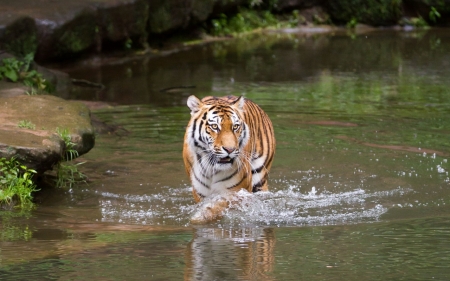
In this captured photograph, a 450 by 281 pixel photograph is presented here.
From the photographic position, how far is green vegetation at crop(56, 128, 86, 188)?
6.35m

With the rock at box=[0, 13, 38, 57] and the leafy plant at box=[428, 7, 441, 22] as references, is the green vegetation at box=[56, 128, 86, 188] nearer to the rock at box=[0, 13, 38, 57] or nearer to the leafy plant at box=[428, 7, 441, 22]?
the rock at box=[0, 13, 38, 57]

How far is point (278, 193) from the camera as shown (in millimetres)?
6137

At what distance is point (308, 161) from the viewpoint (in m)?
7.30

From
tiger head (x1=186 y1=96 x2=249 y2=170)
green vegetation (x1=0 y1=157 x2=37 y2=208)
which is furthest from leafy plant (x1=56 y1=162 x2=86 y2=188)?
tiger head (x1=186 y1=96 x2=249 y2=170)

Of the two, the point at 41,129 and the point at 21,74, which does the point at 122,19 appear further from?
the point at 41,129

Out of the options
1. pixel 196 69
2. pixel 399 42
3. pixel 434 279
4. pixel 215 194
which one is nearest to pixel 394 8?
pixel 399 42

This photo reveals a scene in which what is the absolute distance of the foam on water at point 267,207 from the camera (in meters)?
5.46

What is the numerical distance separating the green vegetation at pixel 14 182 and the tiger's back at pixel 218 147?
3.95 feet

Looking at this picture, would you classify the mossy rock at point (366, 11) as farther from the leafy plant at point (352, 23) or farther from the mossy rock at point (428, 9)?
the mossy rock at point (428, 9)

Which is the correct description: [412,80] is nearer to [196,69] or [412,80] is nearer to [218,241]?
[196,69]

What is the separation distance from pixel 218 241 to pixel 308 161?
2.57m

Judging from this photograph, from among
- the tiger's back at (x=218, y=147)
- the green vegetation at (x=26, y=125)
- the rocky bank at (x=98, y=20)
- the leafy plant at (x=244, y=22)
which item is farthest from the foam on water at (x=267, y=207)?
the leafy plant at (x=244, y=22)

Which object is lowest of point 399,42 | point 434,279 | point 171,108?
point 434,279

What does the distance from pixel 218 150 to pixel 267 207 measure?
0.67 m
